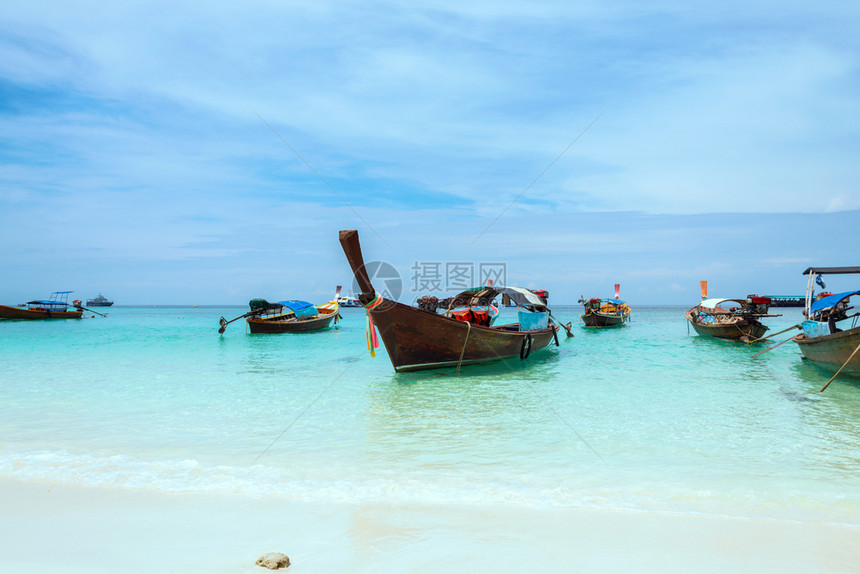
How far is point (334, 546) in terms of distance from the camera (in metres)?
3.33

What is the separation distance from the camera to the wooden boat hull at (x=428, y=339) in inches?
436

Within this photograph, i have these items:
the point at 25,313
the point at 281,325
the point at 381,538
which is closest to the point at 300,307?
the point at 281,325

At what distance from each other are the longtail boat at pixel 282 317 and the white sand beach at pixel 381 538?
2677cm

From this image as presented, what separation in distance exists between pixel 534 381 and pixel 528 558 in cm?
912

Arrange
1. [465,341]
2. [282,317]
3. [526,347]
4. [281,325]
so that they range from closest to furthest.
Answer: [465,341] → [526,347] → [281,325] → [282,317]

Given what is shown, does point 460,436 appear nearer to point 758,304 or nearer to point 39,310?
point 758,304

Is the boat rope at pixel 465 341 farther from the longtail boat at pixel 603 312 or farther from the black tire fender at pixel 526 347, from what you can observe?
the longtail boat at pixel 603 312

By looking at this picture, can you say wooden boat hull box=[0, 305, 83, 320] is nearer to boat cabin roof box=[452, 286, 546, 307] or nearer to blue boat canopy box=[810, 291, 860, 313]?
boat cabin roof box=[452, 286, 546, 307]

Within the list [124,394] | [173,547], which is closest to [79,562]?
[173,547]

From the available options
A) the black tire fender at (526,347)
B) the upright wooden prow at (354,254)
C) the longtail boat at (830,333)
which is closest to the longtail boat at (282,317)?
the black tire fender at (526,347)

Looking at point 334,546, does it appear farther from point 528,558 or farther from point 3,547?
point 3,547

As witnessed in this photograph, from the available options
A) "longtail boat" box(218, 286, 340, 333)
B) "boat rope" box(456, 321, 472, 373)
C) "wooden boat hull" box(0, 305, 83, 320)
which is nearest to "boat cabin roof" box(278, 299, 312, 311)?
"longtail boat" box(218, 286, 340, 333)

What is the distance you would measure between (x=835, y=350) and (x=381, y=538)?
475 inches

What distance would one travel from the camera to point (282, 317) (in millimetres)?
31688
